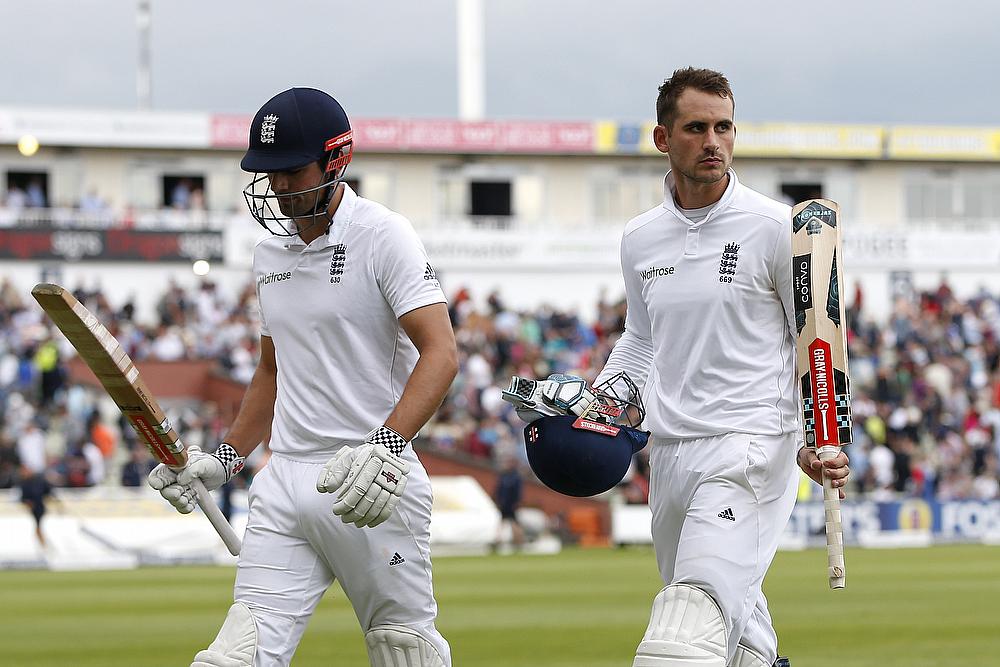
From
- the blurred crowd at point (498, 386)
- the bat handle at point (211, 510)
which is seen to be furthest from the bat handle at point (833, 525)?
the blurred crowd at point (498, 386)

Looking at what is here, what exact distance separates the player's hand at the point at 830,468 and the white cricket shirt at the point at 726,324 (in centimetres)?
20

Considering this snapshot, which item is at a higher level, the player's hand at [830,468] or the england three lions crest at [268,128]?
the england three lions crest at [268,128]

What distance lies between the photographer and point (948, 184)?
144ft

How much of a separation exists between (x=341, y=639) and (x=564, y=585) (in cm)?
515

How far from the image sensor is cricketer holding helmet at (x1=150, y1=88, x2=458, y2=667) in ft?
16.9

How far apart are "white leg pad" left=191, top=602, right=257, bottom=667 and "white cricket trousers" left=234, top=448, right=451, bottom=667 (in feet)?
0.18

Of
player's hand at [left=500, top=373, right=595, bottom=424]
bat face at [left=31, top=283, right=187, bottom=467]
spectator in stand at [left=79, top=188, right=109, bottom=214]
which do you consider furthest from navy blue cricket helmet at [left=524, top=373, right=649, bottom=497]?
spectator in stand at [left=79, top=188, right=109, bottom=214]

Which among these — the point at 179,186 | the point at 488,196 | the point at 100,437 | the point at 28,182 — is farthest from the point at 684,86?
the point at 488,196

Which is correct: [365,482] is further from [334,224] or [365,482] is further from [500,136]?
[500,136]

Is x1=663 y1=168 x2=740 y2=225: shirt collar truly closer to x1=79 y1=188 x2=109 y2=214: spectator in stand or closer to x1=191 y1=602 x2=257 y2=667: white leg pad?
x1=191 y1=602 x2=257 y2=667: white leg pad

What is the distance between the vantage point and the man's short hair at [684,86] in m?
5.52

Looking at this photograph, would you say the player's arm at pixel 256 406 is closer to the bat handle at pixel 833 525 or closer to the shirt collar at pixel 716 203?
the shirt collar at pixel 716 203

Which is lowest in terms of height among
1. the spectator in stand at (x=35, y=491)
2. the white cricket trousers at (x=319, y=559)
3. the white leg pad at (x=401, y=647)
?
the spectator in stand at (x=35, y=491)

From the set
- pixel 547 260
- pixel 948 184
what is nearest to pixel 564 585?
pixel 547 260
